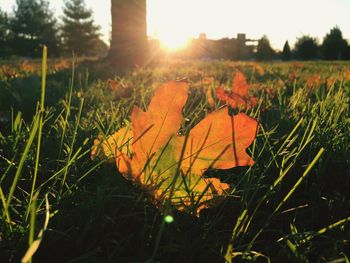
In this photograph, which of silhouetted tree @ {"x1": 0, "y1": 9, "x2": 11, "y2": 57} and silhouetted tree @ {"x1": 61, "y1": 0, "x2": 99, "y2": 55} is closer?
silhouetted tree @ {"x1": 0, "y1": 9, "x2": 11, "y2": 57}

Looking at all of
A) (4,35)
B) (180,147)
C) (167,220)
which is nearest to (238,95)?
(180,147)

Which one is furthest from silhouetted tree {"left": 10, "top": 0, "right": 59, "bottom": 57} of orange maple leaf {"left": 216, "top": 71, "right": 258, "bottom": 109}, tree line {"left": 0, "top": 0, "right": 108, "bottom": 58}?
orange maple leaf {"left": 216, "top": 71, "right": 258, "bottom": 109}

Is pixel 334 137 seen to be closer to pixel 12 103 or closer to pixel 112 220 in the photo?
pixel 112 220

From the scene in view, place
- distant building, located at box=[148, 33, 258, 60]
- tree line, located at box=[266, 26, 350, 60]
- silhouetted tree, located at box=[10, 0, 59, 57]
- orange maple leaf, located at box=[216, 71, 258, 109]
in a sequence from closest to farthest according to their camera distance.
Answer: orange maple leaf, located at box=[216, 71, 258, 109], tree line, located at box=[266, 26, 350, 60], distant building, located at box=[148, 33, 258, 60], silhouetted tree, located at box=[10, 0, 59, 57]

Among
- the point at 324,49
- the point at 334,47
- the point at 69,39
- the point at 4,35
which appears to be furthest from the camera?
the point at 69,39

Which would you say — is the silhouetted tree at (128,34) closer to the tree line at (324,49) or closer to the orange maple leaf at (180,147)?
the orange maple leaf at (180,147)

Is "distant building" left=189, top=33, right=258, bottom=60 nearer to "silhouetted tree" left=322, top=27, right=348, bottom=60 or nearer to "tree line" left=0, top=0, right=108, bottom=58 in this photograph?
"silhouetted tree" left=322, top=27, right=348, bottom=60

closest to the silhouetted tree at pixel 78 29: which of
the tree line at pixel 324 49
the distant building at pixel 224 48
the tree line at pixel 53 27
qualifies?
the tree line at pixel 53 27

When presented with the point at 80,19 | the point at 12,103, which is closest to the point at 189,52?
the point at 80,19

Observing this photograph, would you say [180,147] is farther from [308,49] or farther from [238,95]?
[308,49]
